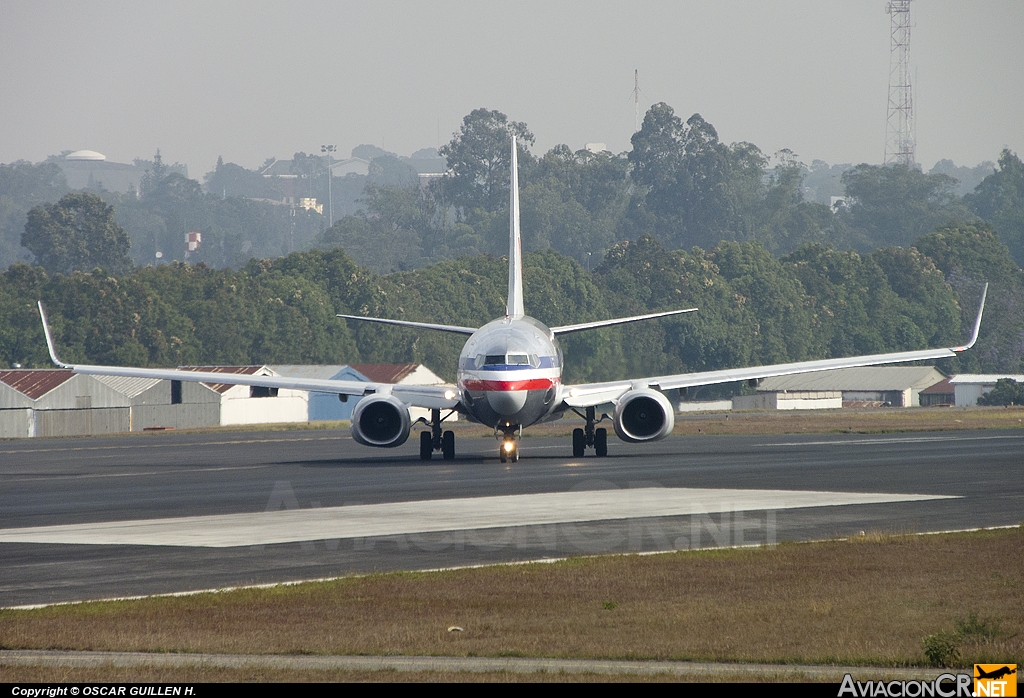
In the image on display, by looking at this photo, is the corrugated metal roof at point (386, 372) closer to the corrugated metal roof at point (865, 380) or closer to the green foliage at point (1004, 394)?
the corrugated metal roof at point (865, 380)

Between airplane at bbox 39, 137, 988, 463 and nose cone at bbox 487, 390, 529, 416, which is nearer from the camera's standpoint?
nose cone at bbox 487, 390, 529, 416

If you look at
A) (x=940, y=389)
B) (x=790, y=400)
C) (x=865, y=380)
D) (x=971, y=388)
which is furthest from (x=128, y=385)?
(x=940, y=389)

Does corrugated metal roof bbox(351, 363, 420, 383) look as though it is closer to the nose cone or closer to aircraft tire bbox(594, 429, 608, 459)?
aircraft tire bbox(594, 429, 608, 459)

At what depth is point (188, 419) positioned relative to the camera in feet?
361

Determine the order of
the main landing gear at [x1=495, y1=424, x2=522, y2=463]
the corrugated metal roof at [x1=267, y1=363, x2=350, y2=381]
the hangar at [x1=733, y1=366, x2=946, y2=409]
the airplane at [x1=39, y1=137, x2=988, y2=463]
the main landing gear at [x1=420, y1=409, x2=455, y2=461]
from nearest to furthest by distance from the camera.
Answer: the airplane at [x1=39, y1=137, x2=988, y2=463], the main landing gear at [x1=495, y1=424, x2=522, y2=463], the main landing gear at [x1=420, y1=409, x2=455, y2=461], the corrugated metal roof at [x1=267, y1=363, x2=350, y2=381], the hangar at [x1=733, y1=366, x2=946, y2=409]

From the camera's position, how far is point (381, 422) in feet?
161

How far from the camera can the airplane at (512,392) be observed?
45906 millimetres

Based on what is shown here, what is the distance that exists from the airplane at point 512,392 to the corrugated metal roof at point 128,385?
5803 centimetres

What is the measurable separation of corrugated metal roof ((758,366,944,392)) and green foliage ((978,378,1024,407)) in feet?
43.4

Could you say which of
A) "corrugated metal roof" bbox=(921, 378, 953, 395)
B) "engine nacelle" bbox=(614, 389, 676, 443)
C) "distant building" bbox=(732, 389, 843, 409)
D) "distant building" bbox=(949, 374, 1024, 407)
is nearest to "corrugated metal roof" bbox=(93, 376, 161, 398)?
"distant building" bbox=(732, 389, 843, 409)

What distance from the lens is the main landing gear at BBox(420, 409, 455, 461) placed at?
5141cm

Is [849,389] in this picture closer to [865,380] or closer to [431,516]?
[865,380]

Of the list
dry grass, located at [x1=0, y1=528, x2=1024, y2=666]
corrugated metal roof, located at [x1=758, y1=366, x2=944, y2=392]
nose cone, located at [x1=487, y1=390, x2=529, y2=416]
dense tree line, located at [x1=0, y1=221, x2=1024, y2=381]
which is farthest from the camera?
corrugated metal roof, located at [x1=758, y1=366, x2=944, y2=392]

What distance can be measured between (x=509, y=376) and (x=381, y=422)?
6.06 m
